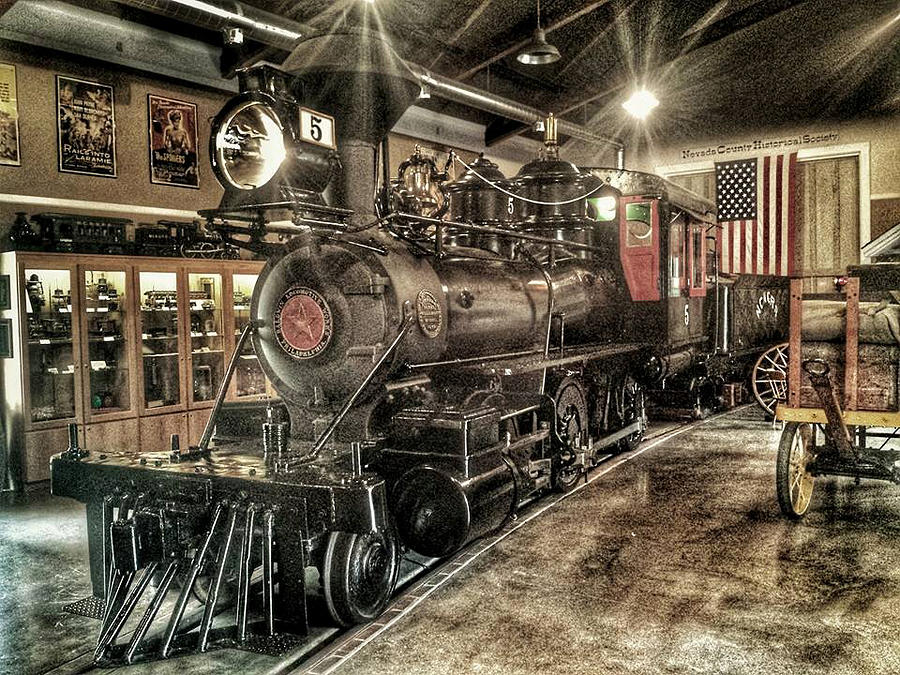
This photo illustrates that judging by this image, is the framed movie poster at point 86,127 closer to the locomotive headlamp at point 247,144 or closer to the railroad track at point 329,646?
the locomotive headlamp at point 247,144

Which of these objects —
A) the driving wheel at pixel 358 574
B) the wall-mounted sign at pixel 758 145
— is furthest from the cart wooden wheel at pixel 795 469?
the wall-mounted sign at pixel 758 145

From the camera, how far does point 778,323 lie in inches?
468

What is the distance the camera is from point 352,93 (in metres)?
4.07

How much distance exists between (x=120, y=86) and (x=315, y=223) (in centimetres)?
506

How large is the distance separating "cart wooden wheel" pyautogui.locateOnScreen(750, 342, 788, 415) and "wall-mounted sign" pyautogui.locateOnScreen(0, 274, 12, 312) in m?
8.02

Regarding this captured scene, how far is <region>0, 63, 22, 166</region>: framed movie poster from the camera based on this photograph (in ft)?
21.8

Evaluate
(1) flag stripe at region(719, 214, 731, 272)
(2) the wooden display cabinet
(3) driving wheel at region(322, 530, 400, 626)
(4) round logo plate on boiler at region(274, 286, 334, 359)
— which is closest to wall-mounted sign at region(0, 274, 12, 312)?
(2) the wooden display cabinet

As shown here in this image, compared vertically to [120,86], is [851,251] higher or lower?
→ lower

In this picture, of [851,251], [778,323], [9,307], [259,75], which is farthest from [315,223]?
[851,251]

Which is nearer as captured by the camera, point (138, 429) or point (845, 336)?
point (845, 336)

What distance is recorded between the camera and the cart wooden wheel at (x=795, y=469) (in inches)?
181

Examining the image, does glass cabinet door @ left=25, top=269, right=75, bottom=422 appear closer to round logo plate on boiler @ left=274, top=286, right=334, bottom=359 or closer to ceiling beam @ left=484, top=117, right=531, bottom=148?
round logo plate on boiler @ left=274, top=286, right=334, bottom=359

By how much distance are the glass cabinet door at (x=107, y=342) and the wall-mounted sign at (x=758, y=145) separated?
37.0ft

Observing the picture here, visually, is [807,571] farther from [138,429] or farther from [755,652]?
[138,429]
